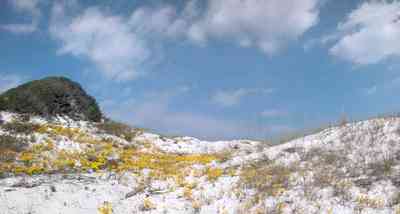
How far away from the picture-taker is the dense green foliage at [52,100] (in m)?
24.9

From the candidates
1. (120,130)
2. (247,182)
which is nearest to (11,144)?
(120,130)

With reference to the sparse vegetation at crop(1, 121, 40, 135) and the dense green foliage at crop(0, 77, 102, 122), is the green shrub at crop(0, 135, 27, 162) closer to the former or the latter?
the sparse vegetation at crop(1, 121, 40, 135)

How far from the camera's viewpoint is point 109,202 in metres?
11.9

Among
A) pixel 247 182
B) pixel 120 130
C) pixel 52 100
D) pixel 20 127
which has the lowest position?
pixel 247 182

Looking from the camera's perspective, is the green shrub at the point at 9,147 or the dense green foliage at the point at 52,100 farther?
the dense green foliage at the point at 52,100

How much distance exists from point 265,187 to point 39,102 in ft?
61.9

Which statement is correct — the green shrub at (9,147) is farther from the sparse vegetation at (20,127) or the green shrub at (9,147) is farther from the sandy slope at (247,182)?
the sparse vegetation at (20,127)

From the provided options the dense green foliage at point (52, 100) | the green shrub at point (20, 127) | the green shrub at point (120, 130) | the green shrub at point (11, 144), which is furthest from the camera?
the green shrub at point (120, 130)

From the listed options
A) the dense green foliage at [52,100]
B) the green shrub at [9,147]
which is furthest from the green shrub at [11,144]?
the dense green foliage at [52,100]

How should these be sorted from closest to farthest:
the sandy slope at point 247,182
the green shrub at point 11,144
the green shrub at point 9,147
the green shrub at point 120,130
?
1. the sandy slope at point 247,182
2. the green shrub at point 9,147
3. the green shrub at point 11,144
4. the green shrub at point 120,130

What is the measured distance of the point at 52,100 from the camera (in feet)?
88.5

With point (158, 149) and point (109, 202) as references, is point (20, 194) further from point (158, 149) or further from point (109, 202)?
point (158, 149)

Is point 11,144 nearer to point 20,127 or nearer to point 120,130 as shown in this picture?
point 20,127

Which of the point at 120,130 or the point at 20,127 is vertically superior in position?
the point at 120,130
